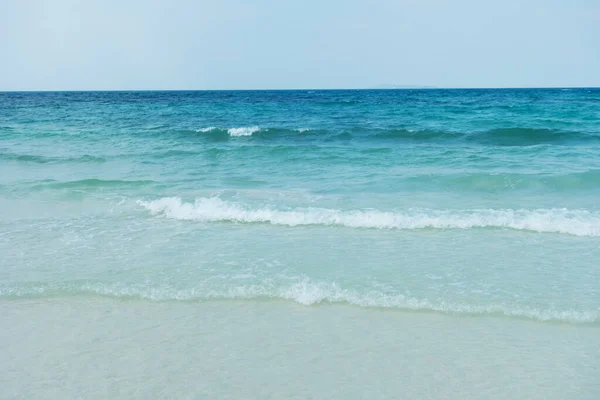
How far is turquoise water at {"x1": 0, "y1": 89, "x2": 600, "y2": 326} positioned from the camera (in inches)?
240

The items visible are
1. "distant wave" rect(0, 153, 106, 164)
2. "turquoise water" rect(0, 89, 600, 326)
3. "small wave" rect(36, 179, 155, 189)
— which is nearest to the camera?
"turquoise water" rect(0, 89, 600, 326)

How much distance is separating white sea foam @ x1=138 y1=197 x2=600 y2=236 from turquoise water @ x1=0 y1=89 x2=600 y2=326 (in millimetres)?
36

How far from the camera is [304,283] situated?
6.16 meters

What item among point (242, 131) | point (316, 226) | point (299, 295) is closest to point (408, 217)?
point (316, 226)

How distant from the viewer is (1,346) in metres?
4.96

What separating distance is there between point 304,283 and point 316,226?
9.34ft

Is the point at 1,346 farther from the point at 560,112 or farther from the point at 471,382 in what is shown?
the point at 560,112

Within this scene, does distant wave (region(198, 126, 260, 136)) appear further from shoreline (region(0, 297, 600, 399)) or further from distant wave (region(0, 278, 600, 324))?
shoreline (region(0, 297, 600, 399))

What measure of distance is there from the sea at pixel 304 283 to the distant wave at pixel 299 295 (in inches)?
1.0

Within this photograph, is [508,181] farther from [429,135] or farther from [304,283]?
[429,135]

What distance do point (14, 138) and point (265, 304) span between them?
2283 cm

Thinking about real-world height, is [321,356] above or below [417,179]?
below

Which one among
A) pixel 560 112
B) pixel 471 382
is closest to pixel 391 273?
pixel 471 382

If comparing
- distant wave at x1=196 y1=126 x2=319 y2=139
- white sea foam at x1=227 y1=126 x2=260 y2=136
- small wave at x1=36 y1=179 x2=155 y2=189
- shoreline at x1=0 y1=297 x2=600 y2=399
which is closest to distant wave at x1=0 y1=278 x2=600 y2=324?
shoreline at x1=0 y1=297 x2=600 y2=399
